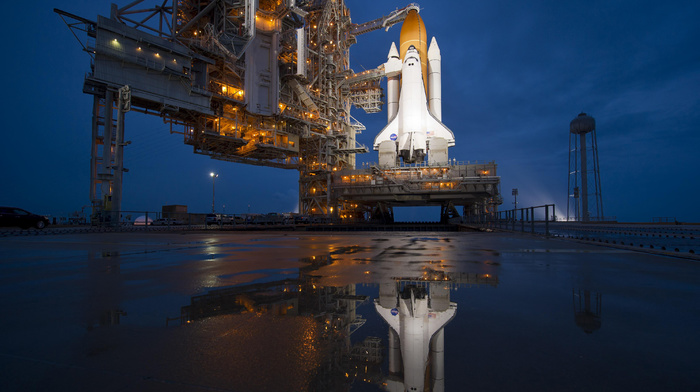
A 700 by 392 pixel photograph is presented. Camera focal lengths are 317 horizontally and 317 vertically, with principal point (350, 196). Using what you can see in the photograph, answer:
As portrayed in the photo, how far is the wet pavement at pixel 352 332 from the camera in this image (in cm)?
156

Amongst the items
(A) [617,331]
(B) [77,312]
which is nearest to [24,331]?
(B) [77,312]

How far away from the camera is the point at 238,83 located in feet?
118

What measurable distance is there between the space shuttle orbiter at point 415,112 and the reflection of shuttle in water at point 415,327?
39.6 meters

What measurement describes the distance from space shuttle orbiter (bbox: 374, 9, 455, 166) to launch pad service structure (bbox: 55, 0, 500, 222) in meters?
0.15

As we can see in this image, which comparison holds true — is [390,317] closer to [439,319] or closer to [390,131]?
[439,319]

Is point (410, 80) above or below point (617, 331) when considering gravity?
above

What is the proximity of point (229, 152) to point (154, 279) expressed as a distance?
3818 centimetres

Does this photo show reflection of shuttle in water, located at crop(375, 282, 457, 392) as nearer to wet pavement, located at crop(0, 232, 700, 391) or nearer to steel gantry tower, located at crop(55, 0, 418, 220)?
wet pavement, located at crop(0, 232, 700, 391)

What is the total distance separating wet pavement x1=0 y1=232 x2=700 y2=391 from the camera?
156 centimetres

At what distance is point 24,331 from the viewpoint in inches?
86.4

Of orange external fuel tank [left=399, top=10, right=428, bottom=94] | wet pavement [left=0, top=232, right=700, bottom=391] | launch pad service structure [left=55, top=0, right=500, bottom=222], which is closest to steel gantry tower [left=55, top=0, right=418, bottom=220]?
launch pad service structure [left=55, top=0, right=500, bottom=222]

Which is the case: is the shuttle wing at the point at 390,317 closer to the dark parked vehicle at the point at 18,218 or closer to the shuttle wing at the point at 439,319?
the shuttle wing at the point at 439,319

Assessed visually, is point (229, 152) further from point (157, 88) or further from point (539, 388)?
point (539, 388)

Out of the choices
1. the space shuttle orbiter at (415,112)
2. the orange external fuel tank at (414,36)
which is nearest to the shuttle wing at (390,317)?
the space shuttle orbiter at (415,112)
